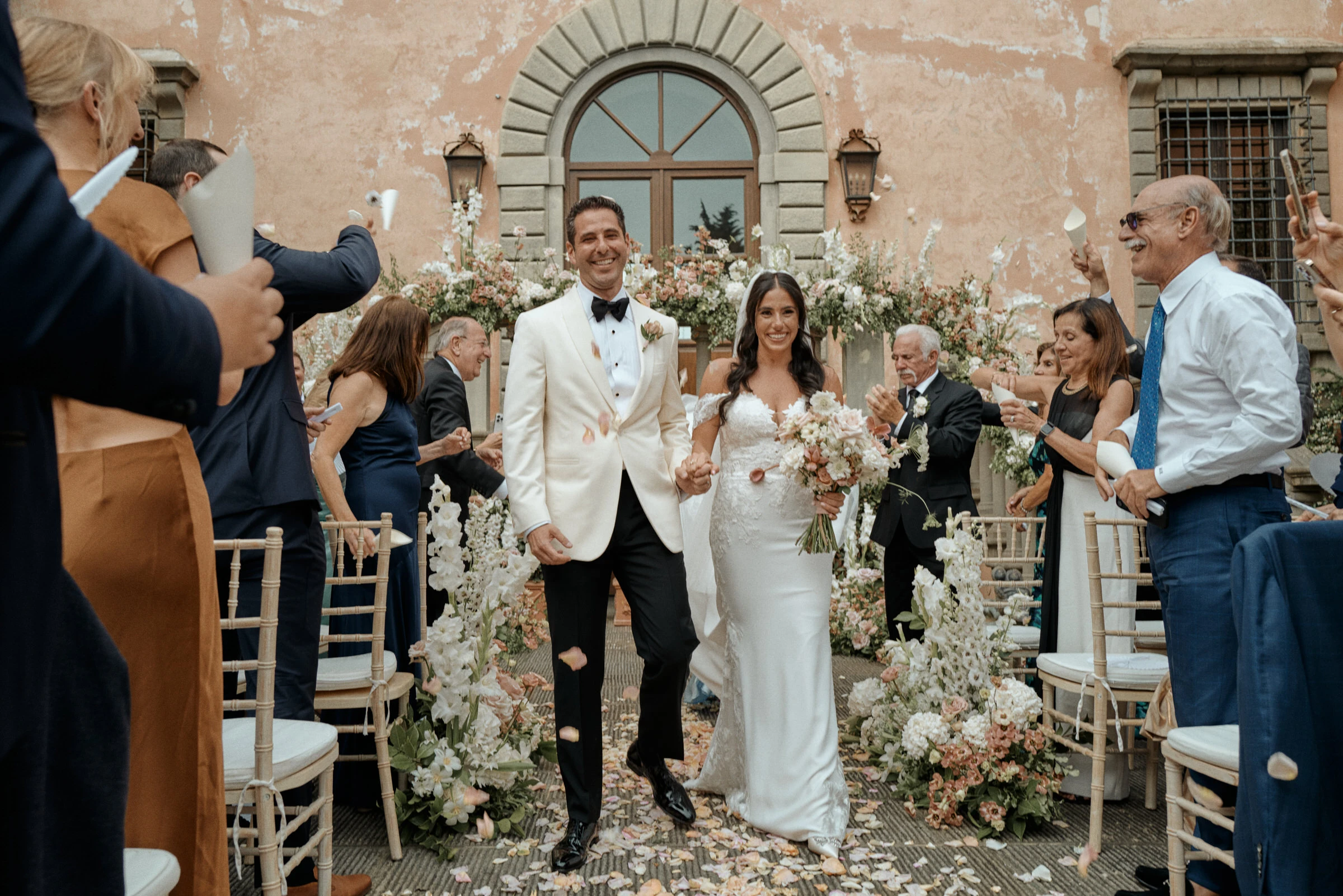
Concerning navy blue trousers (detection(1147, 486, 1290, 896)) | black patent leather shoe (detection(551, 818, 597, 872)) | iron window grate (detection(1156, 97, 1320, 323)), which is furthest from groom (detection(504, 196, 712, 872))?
iron window grate (detection(1156, 97, 1320, 323))

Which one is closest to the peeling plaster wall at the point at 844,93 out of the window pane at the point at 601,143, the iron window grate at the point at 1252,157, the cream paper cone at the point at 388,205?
the iron window grate at the point at 1252,157

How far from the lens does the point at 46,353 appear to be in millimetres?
900

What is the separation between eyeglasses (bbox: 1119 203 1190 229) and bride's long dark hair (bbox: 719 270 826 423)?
4.04ft

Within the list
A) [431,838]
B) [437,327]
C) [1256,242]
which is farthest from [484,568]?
[1256,242]

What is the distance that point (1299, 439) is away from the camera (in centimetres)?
279

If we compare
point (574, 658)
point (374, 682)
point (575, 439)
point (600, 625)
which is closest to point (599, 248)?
point (575, 439)

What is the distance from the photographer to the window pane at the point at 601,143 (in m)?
10.6

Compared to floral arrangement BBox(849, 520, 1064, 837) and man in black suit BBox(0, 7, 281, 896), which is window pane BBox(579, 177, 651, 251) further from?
man in black suit BBox(0, 7, 281, 896)

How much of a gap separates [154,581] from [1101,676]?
2891mm

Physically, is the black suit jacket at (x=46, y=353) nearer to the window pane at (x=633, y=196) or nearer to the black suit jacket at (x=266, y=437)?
the black suit jacket at (x=266, y=437)

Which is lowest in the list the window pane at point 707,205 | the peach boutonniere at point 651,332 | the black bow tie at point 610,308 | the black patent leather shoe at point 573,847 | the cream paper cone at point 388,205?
the black patent leather shoe at point 573,847

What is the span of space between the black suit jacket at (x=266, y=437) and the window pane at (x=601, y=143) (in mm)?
Answer: 8303

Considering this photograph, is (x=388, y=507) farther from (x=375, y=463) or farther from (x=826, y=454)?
(x=826, y=454)

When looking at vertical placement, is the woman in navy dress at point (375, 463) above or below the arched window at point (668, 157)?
below
